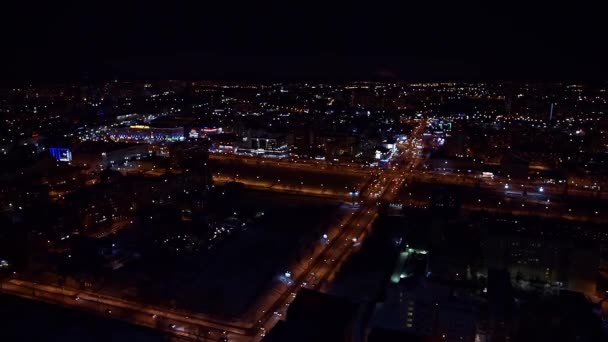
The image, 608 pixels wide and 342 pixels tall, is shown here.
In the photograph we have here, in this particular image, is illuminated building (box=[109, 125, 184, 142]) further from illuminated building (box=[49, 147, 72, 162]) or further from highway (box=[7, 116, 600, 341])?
highway (box=[7, 116, 600, 341])

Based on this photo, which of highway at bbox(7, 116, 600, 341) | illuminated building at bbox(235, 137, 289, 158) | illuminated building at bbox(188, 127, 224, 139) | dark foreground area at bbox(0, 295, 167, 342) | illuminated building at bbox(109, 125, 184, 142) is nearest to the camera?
dark foreground area at bbox(0, 295, 167, 342)

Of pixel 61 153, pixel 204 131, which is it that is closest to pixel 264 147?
pixel 204 131

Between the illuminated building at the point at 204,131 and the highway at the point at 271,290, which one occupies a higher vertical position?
the illuminated building at the point at 204,131

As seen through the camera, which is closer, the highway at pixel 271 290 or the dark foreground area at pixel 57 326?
the dark foreground area at pixel 57 326

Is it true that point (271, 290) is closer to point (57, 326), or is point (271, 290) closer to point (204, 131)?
point (57, 326)

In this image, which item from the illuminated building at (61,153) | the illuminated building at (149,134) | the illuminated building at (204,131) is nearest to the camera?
the illuminated building at (61,153)

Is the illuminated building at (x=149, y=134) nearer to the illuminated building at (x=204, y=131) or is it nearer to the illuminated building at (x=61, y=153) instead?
the illuminated building at (x=204, y=131)

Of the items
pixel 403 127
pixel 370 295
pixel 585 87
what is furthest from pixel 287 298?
pixel 585 87

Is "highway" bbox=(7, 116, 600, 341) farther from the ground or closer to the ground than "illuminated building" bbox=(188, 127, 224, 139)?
closer to the ground

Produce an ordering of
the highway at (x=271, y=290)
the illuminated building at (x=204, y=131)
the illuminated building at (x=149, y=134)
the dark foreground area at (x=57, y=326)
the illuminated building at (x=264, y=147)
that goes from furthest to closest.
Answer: the illuminated building at (x=204, y=131) → the illuminated building at (x=149, y=134) → the illuminated building at (x=264, y=147) → the highway at (x=271, y=290) → the dark foreground area at (x=57, y=326)

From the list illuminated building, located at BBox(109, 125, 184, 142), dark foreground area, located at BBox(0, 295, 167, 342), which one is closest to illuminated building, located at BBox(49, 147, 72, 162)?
illuminated building, located at BBox(109, 125, 184, 142)

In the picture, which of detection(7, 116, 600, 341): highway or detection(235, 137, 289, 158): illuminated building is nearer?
detection(7, 116, 600, 341): highway

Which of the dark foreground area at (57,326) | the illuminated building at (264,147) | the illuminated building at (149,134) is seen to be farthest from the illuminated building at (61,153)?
the dark foreground area at (57,326)

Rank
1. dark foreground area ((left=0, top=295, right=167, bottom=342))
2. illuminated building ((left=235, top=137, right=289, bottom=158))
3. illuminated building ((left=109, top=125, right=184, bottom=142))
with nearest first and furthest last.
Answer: dark foreground area ((left=0, top=295, right=167, bottom=342)) < illuminated building ((left=235, top=137, right=289, bottom=158)) < illuminated building ((left=109, top=125, right=184, bottom=142))
